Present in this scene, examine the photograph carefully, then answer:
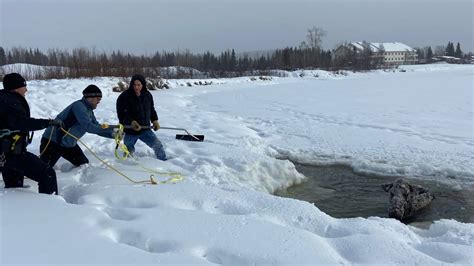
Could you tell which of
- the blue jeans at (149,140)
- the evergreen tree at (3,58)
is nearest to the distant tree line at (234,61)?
the evergreen tree at (3,58)

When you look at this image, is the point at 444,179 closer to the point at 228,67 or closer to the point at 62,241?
the point at 62,241

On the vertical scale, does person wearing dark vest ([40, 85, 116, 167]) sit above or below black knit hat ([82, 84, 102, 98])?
below

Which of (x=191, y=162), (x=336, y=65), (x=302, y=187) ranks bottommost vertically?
(x=302, y=187)

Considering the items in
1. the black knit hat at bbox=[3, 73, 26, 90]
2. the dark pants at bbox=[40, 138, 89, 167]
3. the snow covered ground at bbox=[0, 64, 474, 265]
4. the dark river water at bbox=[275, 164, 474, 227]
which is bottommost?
the dark river water at bbox=[275, 164, 474, 227]

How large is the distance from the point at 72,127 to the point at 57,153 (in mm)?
453

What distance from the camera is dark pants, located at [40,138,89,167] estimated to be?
5723 mm

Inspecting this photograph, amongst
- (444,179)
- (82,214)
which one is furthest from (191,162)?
(444,179)

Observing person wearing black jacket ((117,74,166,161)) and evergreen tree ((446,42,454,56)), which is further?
evergreen tree ((446,42,454,56))

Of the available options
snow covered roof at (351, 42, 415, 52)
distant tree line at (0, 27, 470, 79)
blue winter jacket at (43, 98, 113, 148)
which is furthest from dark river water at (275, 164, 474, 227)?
snow covered roof at (351, 42, 415, 52)

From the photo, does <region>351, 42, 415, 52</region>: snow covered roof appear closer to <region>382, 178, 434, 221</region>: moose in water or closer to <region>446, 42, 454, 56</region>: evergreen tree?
<region>446, 42, 454, 56</region>: evergreen tree

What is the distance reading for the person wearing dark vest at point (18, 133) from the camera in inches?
171

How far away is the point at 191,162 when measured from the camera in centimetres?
691

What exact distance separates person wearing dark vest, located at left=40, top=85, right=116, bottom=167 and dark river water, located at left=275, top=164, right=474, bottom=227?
10.2 feet

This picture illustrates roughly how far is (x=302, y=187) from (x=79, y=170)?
3.55 m
